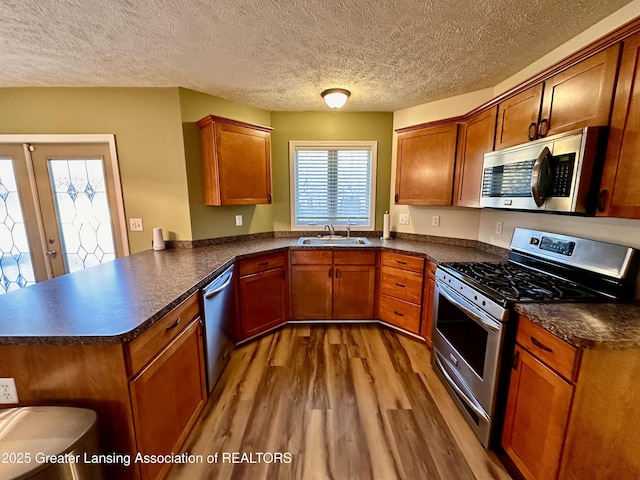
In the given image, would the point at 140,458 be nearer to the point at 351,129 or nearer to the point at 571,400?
the point at 571,400

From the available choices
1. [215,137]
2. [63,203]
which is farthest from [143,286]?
[63,203]

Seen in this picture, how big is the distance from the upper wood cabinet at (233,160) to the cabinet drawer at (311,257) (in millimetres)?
696

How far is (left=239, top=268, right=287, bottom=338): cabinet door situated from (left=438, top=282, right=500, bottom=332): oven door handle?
5.08 ft

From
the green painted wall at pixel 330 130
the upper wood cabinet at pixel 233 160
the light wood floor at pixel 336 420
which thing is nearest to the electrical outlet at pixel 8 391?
the light wood floor at pixel 336 420

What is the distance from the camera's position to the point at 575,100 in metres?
1.36

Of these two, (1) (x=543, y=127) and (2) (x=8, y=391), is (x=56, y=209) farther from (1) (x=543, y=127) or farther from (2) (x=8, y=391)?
(1) (x=543, y=127)

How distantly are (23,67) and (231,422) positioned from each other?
301cm

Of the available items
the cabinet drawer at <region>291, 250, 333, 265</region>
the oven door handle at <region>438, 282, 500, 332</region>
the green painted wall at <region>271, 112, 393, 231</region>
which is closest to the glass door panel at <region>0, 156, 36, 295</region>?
the green painted wall at <region>271, 112, 393, 231</region>

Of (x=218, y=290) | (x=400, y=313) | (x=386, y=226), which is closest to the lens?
(x=218, y=290)

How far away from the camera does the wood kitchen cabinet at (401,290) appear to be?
247 cm

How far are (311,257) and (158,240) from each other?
1494 mm

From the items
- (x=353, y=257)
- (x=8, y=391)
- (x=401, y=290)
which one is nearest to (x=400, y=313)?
(x=401, y=290)

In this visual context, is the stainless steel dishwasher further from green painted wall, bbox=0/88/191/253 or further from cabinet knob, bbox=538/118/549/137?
cabinet knob, bbox=538/118/549/137

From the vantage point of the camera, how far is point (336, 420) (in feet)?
5.48
